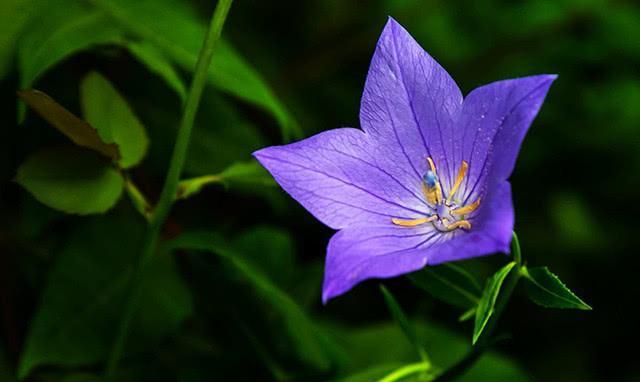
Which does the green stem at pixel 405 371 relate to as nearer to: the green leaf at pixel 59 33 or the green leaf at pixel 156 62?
the green leaf at pixel 156 62

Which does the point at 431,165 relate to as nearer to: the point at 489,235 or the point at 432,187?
the point at 432,187

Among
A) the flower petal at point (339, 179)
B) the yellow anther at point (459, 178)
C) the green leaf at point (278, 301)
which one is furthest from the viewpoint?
the green leaf at point (278, 301)

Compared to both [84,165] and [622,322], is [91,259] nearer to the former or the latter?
[84,165]

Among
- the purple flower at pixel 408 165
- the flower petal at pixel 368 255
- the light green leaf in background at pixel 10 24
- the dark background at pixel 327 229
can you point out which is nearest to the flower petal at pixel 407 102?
the purple flower at pixel 408 165

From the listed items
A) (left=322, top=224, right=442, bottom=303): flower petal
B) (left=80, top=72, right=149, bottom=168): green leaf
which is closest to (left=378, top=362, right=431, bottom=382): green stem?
(left=322, top=224, right=442, bottom=303): flower petal

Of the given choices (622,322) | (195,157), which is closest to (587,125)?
(622,322)
